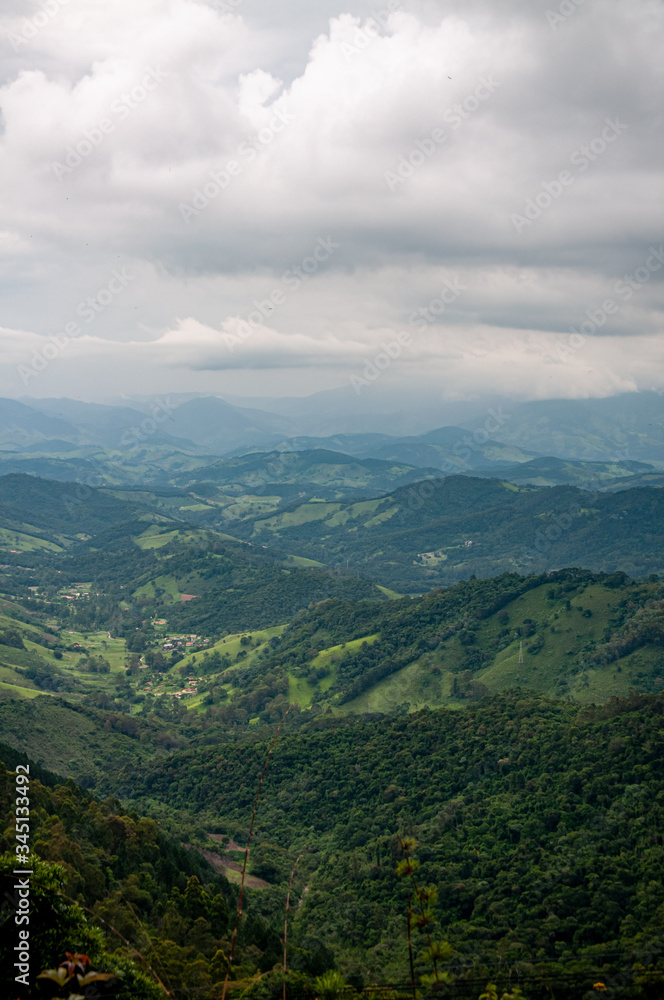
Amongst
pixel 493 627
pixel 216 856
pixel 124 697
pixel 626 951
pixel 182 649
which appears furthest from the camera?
pixel 182 649

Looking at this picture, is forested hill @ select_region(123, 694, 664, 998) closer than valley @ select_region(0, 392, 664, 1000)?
Result: No

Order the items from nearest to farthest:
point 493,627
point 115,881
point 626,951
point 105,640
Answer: point 626,951
point 115,881
point 493,627
point 105,640

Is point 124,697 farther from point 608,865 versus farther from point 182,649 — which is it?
point 608,865

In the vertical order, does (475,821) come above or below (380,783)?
below

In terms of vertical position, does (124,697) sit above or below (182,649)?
below

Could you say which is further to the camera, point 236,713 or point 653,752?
point 236,713

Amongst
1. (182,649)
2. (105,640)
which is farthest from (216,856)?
(105,640)

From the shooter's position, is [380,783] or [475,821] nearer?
[475,821]

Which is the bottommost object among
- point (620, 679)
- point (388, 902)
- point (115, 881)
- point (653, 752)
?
point (388, 902)

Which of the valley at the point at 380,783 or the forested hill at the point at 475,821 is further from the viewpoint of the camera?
the forested hill at the point at 475,821

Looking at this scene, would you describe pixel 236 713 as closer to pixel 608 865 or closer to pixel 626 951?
pixel 608 865
